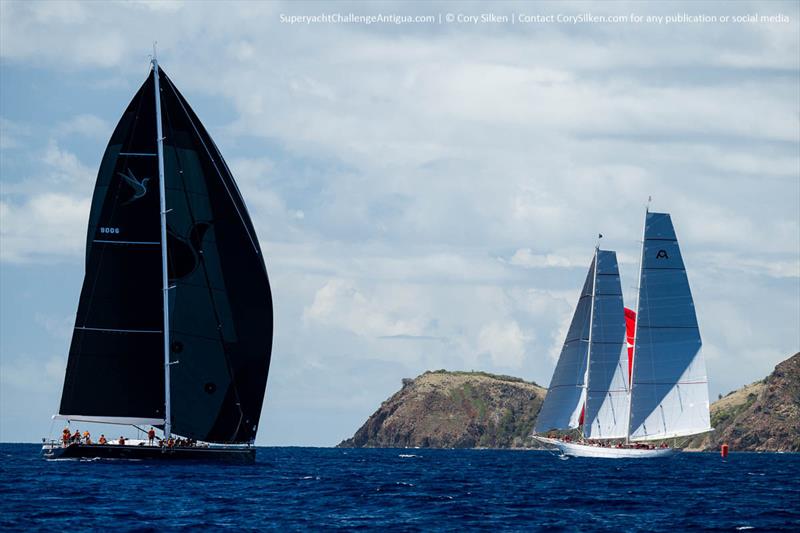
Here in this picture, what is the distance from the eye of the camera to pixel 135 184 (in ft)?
230

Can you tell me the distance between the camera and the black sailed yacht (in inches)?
2751

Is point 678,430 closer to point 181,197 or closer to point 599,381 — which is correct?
point 599,381

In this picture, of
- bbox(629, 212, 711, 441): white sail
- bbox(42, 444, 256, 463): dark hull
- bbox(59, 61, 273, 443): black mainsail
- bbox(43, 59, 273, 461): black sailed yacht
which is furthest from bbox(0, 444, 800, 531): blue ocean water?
bbox(629, 212, 711, 441): white sail

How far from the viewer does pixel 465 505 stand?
5741cm

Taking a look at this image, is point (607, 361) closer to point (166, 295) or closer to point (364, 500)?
point (166, 295)

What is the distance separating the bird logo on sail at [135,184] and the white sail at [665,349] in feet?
162

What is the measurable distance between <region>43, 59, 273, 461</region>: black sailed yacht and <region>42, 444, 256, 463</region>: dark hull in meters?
0.07

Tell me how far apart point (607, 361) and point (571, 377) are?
13.4 feet

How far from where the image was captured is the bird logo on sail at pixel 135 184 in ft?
230

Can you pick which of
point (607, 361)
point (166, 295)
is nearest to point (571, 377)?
point (607, 361)

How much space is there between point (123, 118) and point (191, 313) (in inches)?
432

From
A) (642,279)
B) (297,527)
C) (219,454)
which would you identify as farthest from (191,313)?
(642,279)

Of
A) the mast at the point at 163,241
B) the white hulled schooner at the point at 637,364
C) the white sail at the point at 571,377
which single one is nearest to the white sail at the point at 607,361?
the white hulled schooner at the point at 637,364

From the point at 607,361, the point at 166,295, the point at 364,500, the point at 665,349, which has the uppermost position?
the point at 665,349
